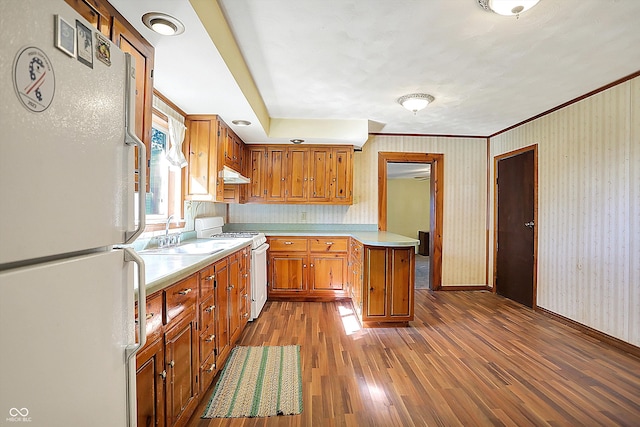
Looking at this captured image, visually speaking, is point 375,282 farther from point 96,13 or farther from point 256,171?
point 96,13

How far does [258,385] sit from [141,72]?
211cm

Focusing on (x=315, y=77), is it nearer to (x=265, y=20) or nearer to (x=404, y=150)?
(x=265, y=20)

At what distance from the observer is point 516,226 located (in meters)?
4.01

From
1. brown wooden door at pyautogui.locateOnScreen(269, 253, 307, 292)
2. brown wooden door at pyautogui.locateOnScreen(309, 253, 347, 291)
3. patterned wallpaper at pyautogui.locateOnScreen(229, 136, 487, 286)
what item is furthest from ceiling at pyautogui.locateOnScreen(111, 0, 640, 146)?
brown wooden door at pyautogui.locateOnScreen(309, 253, 347, 291)

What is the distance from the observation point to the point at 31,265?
0.58 meters

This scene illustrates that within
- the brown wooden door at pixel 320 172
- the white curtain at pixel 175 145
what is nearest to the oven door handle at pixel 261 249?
the brown wooden door at pixel 320 172

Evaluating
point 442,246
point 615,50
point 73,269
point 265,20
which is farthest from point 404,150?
point 73,269

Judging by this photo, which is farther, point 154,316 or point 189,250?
point 189,250

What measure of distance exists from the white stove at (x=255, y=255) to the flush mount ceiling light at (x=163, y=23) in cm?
202

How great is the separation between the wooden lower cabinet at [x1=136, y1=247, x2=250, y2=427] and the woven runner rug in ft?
0.34

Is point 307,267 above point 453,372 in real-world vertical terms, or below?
above

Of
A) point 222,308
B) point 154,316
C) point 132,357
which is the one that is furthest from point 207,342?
point 132,357

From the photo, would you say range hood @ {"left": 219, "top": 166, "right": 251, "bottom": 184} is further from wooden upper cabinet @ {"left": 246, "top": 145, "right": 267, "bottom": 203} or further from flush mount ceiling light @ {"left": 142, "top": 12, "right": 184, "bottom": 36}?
flush mount ceiling light @ {"left": 142, "top": 12, "right": 184, "bottom": 36}

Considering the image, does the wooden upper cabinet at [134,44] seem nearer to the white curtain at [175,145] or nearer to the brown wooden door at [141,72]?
the brown wooden door at [141,72]
